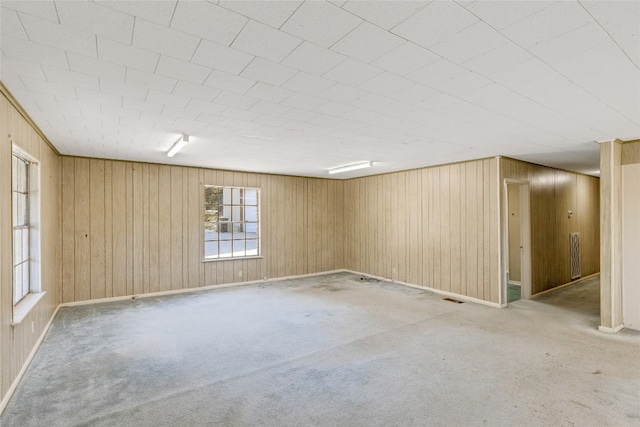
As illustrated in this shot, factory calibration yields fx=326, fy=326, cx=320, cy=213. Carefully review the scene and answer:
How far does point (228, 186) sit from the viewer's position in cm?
696

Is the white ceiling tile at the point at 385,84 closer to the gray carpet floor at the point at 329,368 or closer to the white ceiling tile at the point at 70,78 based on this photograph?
the white ceiling tile at the point at 70,78

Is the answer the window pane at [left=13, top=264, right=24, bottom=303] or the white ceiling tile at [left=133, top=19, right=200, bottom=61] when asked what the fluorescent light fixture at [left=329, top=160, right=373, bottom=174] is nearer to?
the white ceiling tile at [left=133, top=19, right=200, bottom=61]

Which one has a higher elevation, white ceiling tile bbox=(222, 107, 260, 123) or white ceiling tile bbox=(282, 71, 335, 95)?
white ceiling tile bbox=(222, 107, 260, 123)

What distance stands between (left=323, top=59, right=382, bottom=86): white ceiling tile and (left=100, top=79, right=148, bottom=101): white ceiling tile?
4.94 feet

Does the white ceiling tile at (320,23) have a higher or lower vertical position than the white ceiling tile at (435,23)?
higher

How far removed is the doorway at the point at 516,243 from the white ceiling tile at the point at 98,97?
17.9 feet

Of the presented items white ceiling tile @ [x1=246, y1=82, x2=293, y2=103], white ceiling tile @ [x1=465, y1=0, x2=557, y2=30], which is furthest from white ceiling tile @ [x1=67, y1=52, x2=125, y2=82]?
white ceiling tile @ [x1=465, y1=0, x2=557, y2=30]

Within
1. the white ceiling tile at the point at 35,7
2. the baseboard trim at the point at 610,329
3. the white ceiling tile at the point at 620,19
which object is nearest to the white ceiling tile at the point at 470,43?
the white ceiling tile at the point at 620,19

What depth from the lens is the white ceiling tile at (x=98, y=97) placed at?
2.62 metres

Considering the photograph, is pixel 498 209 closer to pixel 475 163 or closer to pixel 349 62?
pixel 475 163

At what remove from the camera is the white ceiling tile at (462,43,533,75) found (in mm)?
1927

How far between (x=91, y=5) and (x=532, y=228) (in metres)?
6.68

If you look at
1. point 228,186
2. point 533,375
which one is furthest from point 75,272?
point 533,375

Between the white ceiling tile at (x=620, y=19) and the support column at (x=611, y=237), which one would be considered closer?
the white ceiling tile at (x=620, y=19)
